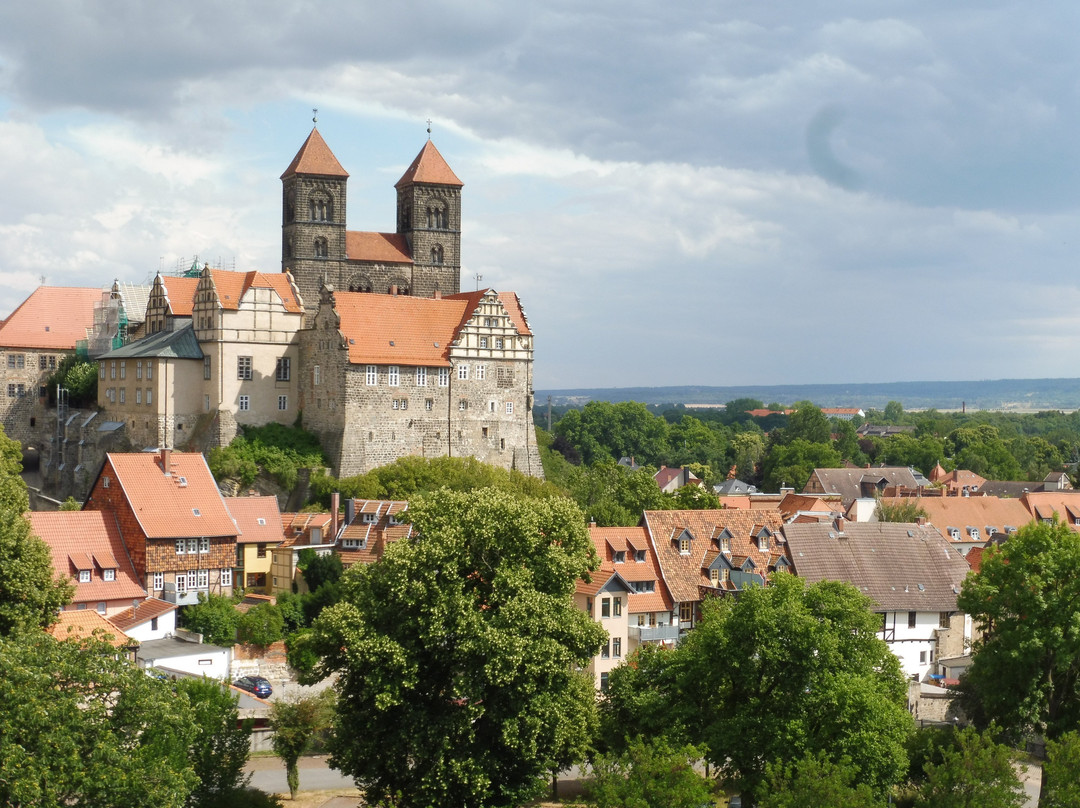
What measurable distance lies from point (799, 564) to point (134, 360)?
134ft

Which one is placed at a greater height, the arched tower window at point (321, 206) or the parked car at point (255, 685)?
the arched tower window at point (321, 206)

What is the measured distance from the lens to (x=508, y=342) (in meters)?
85.1

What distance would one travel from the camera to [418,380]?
81750 millimetres

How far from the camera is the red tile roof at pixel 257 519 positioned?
6442cm

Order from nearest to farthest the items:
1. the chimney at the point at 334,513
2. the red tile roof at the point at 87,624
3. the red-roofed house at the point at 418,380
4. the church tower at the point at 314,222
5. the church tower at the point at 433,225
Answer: the red tile roof at the point at 87,624
the chimney at the point at 334,513
the red-roofed house at the point at 418,380
the church tower at the point at 314,222
the church tower at the point at 433,225

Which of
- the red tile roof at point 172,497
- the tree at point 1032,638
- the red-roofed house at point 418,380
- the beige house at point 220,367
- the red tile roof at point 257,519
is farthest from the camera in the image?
the beige house at point 220,367

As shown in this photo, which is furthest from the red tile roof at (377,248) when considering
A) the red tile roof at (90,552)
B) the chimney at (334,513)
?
the red tile roof at (90,552)

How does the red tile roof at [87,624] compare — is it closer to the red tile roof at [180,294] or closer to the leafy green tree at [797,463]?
the red tile roof at [180,294]

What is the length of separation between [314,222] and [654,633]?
148ft

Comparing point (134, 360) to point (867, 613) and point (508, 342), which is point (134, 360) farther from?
point (867, 613)

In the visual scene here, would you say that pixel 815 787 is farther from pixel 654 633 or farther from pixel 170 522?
pixel 170 522

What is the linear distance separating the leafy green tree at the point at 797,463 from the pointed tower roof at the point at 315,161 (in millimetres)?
57240

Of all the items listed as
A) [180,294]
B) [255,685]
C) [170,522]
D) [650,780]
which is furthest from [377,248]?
[650,780]

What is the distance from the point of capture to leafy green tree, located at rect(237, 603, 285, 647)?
188ft
